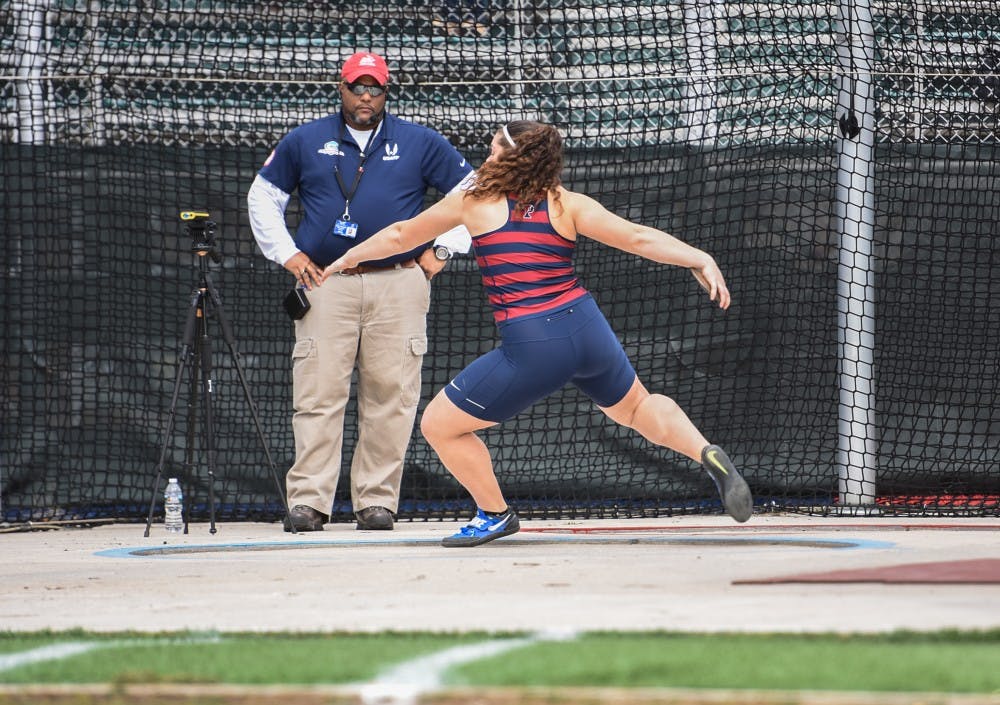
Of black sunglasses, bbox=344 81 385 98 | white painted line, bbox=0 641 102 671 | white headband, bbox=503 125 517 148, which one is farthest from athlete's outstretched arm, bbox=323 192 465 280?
white painted line, bbox=0 641 102 671

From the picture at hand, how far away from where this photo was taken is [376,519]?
7.32 meters

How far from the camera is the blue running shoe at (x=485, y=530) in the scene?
6.26 m

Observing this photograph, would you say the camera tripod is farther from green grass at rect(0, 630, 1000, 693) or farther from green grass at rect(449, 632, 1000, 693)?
green grass at rect(449, 632, 1000, 693)

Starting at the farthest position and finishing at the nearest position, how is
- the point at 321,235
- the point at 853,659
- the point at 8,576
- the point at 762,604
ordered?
1. the point at 321,235
2. the point at 8,576
3. the point at 762,604
4. the point at 853,659

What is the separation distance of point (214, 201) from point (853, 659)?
19.4 ft

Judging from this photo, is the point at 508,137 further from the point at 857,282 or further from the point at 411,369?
the point at 857,282

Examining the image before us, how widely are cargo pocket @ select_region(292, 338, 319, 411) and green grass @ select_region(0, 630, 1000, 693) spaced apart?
11.7 feet

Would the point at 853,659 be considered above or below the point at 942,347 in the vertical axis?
below

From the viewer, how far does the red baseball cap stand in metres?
7.09

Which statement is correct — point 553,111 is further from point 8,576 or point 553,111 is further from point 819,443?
point 8,576

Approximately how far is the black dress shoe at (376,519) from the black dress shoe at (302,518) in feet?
0.74

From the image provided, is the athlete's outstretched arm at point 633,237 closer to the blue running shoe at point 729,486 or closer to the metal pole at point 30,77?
the blue running shoe at point 729,486

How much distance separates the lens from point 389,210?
720cm

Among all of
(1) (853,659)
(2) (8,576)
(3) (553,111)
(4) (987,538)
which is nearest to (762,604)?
(1) (853,659)
